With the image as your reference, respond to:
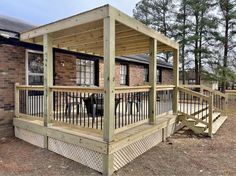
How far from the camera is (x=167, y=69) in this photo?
17.5m

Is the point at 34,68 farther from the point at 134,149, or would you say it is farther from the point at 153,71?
the point at 134,149

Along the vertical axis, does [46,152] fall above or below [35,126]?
below

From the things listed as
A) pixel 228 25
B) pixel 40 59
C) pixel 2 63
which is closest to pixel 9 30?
pixel 2 63

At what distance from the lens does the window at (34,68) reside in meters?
7.08

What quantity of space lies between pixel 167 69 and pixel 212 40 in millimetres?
5029

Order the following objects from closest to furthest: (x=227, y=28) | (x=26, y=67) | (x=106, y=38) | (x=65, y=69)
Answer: (x=106, y=38) → (x=26, y=67) → (x=65, y=69) → (x=227, y=28)

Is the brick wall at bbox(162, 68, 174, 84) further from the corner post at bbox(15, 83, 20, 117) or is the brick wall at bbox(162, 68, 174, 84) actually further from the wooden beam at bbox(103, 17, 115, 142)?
the wooden beam at bbox(103, 17, 115, 142)

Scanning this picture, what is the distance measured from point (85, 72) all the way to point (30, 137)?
426 cm

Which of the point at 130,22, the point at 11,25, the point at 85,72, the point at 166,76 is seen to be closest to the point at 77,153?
the point at 130,22

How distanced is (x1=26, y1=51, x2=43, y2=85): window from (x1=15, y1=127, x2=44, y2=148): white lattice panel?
1.70 metres

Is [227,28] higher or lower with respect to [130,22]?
higher

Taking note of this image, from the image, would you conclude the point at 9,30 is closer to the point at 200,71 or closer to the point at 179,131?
the point at 179,131

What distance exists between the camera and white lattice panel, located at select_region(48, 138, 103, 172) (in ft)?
14.0

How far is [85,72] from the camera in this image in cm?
950
